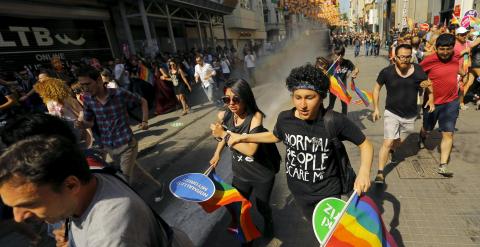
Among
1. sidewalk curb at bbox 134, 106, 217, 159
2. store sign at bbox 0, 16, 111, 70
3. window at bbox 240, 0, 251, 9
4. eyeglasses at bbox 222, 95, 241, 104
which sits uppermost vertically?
window at bbox 240, 0, 251, 9

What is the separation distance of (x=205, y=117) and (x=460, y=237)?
6.86 m

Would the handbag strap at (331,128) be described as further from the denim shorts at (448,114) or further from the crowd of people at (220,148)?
the denim shorts at (448,114)

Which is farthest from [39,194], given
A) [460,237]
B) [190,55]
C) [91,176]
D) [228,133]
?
[190,55]

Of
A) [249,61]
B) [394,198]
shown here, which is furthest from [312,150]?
[249,61]

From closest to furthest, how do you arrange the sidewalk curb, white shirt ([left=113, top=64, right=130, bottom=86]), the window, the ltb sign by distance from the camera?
the sidewalk curb → white shirt ([left=113, top=64, right=130, bottom=86]) → the ltb sign → the window

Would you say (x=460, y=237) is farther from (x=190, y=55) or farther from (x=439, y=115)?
(x=190, y=55)

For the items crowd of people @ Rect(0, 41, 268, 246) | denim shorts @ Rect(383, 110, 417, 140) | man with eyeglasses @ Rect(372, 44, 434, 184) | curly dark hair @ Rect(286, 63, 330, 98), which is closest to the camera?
crowd of people @ Rect(0, 41, 268, 246)

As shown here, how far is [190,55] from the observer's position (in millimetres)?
16234

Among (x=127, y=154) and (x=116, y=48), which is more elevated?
(x=116, y=48)

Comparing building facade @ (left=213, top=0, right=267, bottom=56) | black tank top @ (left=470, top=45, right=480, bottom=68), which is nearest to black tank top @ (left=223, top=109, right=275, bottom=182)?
black tank top @ (left=470, top=45, right=480, bottom=68)

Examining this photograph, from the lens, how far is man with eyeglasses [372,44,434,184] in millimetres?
3834

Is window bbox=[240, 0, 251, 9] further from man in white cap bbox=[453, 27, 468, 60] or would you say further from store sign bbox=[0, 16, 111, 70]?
man in white cap bbox=[453, 27, 468, 60]

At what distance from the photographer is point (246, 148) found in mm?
2588

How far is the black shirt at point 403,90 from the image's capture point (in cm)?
385
